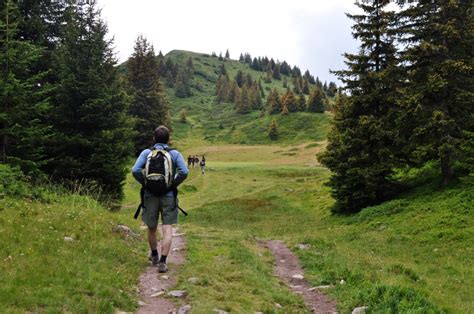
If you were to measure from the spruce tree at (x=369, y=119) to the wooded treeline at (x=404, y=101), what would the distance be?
0.17ft

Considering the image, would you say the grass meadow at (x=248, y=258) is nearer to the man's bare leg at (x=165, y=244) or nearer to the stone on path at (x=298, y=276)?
the stone on path at (x=298, y=276)

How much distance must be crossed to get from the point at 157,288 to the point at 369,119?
17.3 m

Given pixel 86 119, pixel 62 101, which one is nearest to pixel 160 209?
pixel 86 119

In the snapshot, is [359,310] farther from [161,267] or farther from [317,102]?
[317,102]

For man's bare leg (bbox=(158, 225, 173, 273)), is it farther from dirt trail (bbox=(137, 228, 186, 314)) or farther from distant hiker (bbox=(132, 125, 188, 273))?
dirt trail (bbox=(137, 228, 186, 314))

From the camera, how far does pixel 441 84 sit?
18.8 m

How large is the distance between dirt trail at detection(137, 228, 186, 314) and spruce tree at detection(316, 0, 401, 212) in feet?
47.7

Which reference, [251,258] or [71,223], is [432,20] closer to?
[251,258]

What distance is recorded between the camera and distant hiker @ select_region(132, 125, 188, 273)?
340 inches

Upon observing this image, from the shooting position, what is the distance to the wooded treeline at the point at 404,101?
1914cm

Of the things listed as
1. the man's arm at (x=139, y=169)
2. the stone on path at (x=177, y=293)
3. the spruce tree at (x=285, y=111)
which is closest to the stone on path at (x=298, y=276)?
the stone on path at (x=177, y=293)

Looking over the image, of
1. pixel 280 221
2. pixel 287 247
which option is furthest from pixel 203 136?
pixel 287 247

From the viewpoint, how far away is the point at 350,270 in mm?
A: 9828

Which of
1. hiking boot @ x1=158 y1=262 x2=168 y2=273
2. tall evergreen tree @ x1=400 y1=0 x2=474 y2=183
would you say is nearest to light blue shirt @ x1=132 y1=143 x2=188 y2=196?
hiking boot @ x1=158 y1=262 x2=168 y2=273
